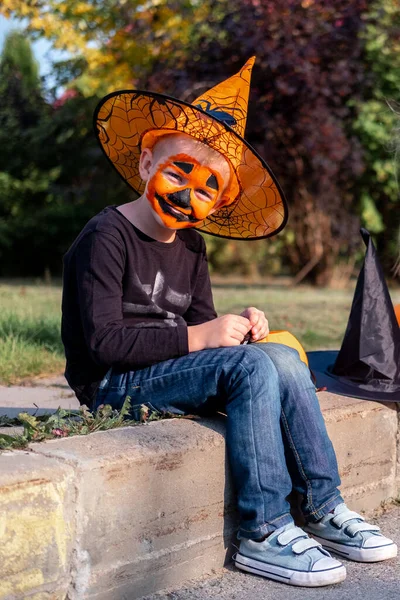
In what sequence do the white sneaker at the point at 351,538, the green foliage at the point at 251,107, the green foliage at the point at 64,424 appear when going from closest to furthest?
the green foliage at the point at 64,424 < the white sneaker at the point at 351,538 < the green foliage at the point at 251,107

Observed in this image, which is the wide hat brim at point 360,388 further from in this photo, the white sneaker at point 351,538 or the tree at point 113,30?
the tree at point 113,30

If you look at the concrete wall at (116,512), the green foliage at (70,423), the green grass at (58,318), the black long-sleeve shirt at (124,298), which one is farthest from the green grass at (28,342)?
the concrete wall at (116,512)

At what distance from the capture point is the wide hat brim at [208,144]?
2.46 meters

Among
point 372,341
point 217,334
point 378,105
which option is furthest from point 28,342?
point 378,105

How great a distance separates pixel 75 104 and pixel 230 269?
379 cm

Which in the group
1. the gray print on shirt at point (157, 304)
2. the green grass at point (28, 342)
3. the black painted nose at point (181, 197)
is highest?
the black painted nose at point (181, 197)

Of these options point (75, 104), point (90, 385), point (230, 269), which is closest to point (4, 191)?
point (75, 104)

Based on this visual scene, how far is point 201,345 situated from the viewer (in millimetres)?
2436

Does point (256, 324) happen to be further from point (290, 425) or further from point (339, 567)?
point (339, 567)

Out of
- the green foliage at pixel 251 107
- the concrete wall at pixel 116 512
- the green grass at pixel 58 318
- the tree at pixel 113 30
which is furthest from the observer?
the tree at pixel 113 30

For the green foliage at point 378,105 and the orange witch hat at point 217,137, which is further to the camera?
the green foliage at point 378,105

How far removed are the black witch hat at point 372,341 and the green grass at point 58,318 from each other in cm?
181

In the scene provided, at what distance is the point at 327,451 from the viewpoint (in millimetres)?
2414

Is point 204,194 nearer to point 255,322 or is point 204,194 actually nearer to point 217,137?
point 217,137
